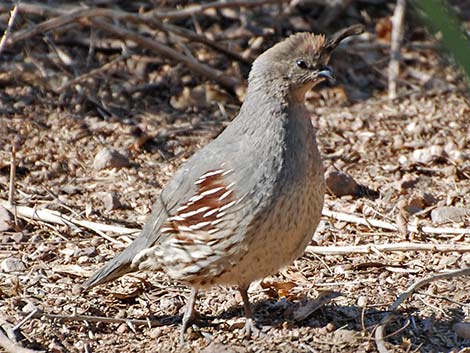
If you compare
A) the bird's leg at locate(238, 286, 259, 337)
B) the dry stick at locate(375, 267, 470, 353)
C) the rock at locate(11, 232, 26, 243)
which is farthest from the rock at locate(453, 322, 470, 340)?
the rock at locate(11, 232, 26, 243)

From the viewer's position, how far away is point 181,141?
241 inches

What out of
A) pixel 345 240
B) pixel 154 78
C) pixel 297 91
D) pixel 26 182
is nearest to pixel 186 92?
pixel 154 78

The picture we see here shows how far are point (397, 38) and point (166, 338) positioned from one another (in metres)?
3.80

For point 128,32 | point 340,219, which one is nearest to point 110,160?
point 128,32

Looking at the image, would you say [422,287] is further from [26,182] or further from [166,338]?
[26,182]

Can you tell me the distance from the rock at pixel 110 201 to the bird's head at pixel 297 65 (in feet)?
5.08

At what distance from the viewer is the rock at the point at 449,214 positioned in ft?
16.6

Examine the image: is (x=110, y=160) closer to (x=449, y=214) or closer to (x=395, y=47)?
(x=449, y=214)

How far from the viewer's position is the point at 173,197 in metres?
4.21

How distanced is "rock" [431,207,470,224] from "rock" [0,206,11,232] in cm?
243

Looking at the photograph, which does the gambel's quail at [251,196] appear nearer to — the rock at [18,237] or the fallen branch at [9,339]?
the fallen branch at [9,339]

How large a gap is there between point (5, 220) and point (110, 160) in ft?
3.06

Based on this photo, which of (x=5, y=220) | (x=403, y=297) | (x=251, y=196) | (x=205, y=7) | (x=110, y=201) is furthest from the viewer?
(x=205, y=7)

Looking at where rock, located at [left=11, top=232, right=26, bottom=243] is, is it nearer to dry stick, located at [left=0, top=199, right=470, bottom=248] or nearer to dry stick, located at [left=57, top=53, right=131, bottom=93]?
dry stick, located at [left=0, top=199, right=470, bottom=248]
